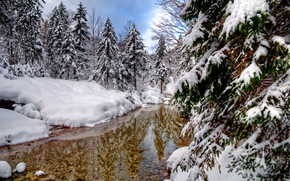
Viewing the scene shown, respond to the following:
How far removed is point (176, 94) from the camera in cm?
235

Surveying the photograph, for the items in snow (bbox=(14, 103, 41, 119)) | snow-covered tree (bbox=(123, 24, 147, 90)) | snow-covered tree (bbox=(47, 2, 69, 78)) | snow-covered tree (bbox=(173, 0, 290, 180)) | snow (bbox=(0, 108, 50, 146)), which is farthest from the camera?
snow-covered tree (bbox=(123, 24, 147, 90))

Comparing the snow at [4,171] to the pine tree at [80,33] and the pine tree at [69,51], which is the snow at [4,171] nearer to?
the pine tree at [69,51]

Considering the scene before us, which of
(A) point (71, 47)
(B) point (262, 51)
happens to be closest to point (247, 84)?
(B) point (262, 51)

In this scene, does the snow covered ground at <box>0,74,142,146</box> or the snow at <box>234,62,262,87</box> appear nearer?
the snow at <box>234,62,262,87</box>

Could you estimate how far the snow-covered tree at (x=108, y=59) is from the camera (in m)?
21.2

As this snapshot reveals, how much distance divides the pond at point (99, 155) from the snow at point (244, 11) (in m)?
4.90

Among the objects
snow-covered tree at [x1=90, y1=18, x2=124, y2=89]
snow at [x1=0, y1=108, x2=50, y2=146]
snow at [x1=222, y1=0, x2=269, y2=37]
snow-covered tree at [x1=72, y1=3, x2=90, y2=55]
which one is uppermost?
snow-covered tree at [x1=72, y1=3, x2=90, y2=55]

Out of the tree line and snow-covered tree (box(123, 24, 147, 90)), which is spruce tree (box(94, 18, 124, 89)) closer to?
the tree line

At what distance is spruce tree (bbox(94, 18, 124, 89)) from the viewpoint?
2116cm

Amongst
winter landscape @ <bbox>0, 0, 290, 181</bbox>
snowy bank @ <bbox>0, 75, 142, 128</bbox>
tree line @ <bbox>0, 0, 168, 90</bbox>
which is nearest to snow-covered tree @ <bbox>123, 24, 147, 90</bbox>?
tree line @ <bbox>0, 0, 168, 90</bbox>

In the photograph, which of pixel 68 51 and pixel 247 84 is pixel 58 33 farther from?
pixel 247 84

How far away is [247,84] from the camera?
155 cm

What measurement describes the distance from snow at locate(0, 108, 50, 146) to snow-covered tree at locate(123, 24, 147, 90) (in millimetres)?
17393

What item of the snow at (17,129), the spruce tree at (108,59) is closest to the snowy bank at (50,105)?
the snow at (17,129)
